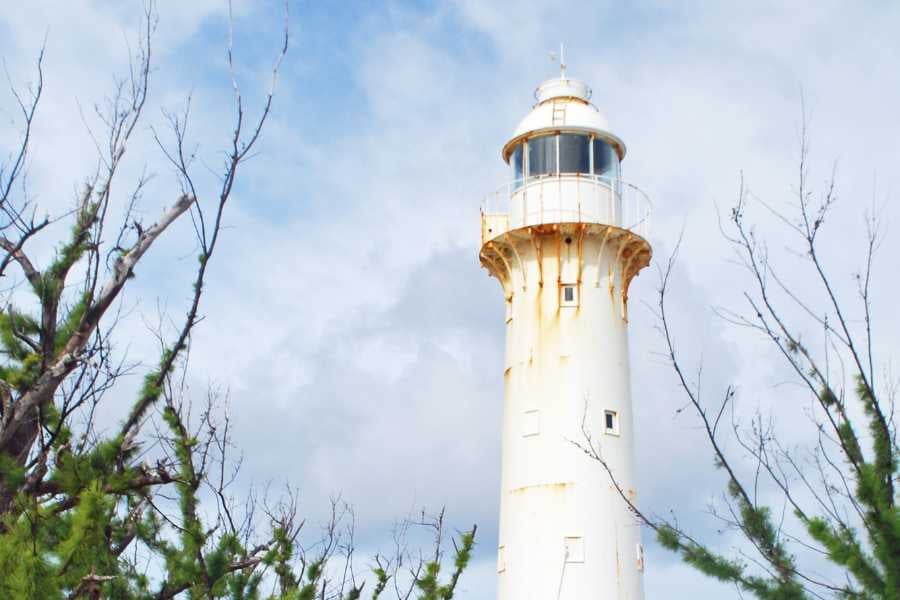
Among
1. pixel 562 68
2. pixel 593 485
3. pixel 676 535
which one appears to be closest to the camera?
pixel 676 535

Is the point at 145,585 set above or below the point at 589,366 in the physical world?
below

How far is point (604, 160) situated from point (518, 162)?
1.66 metres

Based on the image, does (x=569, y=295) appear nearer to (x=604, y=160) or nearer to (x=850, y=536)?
(x=604, y=160)

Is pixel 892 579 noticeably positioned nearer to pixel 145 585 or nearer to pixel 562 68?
pixel 145 585

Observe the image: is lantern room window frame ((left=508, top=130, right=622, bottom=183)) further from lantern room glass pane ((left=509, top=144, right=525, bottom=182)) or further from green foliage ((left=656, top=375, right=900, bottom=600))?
green foliage ((left=656, top=375, right=900, bottom=600))

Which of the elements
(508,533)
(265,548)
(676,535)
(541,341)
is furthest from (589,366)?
(676,535)

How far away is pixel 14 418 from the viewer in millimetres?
9000

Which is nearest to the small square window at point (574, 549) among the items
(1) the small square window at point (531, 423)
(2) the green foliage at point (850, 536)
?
(1) the small square window at point (531, 423)

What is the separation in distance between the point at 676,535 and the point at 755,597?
32.1 inches

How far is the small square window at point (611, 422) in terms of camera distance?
21.3 m

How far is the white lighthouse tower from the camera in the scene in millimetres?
20500

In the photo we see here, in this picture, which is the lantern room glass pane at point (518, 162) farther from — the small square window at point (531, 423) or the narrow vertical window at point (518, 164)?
the small square window at point (531, 423)

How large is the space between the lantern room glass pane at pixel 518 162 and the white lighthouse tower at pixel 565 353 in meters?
0.03

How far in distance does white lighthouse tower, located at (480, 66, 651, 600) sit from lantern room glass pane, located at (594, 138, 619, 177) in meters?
0.03
